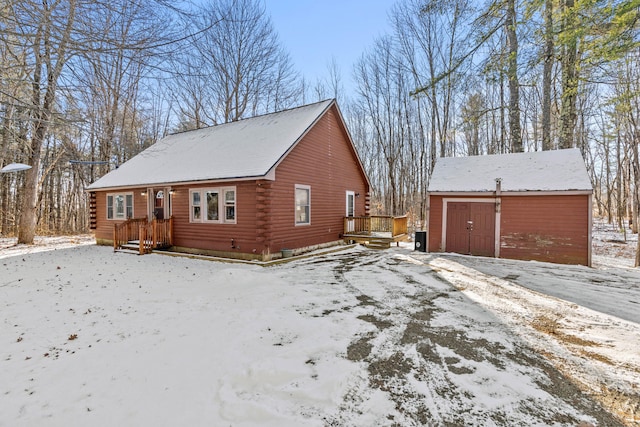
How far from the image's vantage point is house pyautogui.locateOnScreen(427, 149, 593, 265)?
941 centimetres

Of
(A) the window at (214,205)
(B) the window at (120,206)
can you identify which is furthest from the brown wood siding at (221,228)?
(B) the window at (120,206)

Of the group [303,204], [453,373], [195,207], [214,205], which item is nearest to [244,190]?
[214,205]

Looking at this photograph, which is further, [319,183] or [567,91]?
[319,183]

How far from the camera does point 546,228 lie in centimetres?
974

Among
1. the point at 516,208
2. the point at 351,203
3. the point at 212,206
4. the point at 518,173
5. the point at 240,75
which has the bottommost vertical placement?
the point at 516,208

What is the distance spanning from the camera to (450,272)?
8055 millimetres

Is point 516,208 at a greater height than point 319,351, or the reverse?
point 516,208

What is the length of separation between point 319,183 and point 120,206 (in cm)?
945

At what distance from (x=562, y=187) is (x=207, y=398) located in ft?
37.6

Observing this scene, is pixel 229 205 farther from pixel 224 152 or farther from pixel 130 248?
pixel 130 248

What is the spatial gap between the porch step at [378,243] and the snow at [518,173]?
2818 mm

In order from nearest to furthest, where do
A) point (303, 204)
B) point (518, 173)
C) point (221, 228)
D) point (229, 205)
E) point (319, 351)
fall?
point (319, 351) → point (229, 205) → point (221, 228) → point (518, 173) → point (303, 204)

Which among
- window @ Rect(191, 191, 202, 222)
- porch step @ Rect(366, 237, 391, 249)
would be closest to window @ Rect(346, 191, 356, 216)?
porch step @ Rect(366, 237, 391, 249)

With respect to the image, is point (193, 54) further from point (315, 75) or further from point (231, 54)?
point (315, 75)
